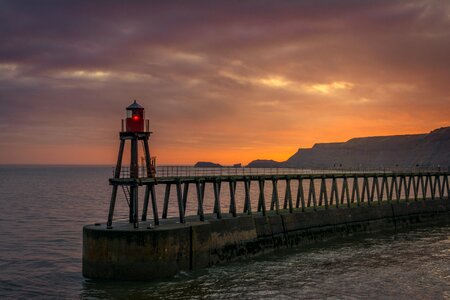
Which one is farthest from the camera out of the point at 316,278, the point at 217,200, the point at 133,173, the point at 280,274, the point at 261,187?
the point at 261,187

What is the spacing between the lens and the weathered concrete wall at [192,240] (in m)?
26.8

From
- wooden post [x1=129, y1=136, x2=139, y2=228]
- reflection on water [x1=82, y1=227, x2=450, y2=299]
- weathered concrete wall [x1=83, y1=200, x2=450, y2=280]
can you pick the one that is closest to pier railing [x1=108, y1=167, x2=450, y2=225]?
wooden post [x1=129, y1=136, x2=139, y2=228]

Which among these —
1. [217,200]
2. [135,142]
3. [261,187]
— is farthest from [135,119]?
[261,187]

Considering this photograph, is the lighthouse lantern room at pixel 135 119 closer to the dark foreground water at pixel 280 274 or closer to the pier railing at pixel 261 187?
the pier railing at pixel 261 187

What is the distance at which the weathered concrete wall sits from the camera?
26.8 meters

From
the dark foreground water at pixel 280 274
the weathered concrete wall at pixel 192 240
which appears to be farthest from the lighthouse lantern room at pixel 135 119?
the dark foreground water at pixel 280 274

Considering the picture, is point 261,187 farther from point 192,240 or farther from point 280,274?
point 192,240

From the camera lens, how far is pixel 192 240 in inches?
1136

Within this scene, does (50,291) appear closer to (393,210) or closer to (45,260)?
(45,260)

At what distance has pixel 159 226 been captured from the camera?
1139 inches

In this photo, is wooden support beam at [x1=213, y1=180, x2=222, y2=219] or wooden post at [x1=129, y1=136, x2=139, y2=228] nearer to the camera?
wooden post at [x1=129, y1=136, x2=139, y2=228]

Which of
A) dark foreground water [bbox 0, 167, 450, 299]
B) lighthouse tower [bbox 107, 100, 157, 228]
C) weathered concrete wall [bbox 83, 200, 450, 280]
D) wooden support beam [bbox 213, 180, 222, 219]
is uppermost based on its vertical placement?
lighthouse tower [bbox 107, 100, 157, 228]

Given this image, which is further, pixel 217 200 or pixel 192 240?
pixel 217 200

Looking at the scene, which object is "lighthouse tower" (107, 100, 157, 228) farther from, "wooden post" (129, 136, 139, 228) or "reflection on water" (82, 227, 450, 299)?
"reflection on water" (82, 227, 450, 299)
